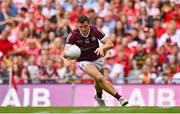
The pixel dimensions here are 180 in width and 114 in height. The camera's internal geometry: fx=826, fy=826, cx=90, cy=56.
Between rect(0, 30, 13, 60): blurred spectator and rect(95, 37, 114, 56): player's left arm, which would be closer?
rect(95, 37, 114, 56): player's left arm

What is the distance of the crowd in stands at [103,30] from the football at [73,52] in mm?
4291

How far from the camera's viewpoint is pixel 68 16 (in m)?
23.5

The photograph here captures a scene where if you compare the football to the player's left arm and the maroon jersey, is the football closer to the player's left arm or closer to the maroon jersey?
the maroon jersey

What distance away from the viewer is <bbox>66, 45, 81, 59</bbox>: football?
52.9 ft

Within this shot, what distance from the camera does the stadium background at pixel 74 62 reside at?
800 inches

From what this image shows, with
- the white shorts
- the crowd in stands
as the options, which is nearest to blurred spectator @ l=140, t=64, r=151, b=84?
the crowd in stands

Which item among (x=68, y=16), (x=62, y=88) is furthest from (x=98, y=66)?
(x=68, y=16)

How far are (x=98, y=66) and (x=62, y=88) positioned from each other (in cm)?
362

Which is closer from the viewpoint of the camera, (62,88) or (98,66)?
(98,66)

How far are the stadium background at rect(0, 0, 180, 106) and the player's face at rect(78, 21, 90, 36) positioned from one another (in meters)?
4.01

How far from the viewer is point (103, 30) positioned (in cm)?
2270

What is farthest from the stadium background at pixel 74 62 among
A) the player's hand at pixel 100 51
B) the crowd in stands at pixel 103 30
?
the player's hand at pixel 100 51

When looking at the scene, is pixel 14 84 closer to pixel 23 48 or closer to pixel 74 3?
pixel 23 48

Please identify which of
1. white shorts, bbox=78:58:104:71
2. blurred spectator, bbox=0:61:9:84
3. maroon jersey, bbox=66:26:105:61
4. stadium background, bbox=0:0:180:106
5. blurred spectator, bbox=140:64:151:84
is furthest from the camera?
blurred spectator, bbox=0:61:9:84
